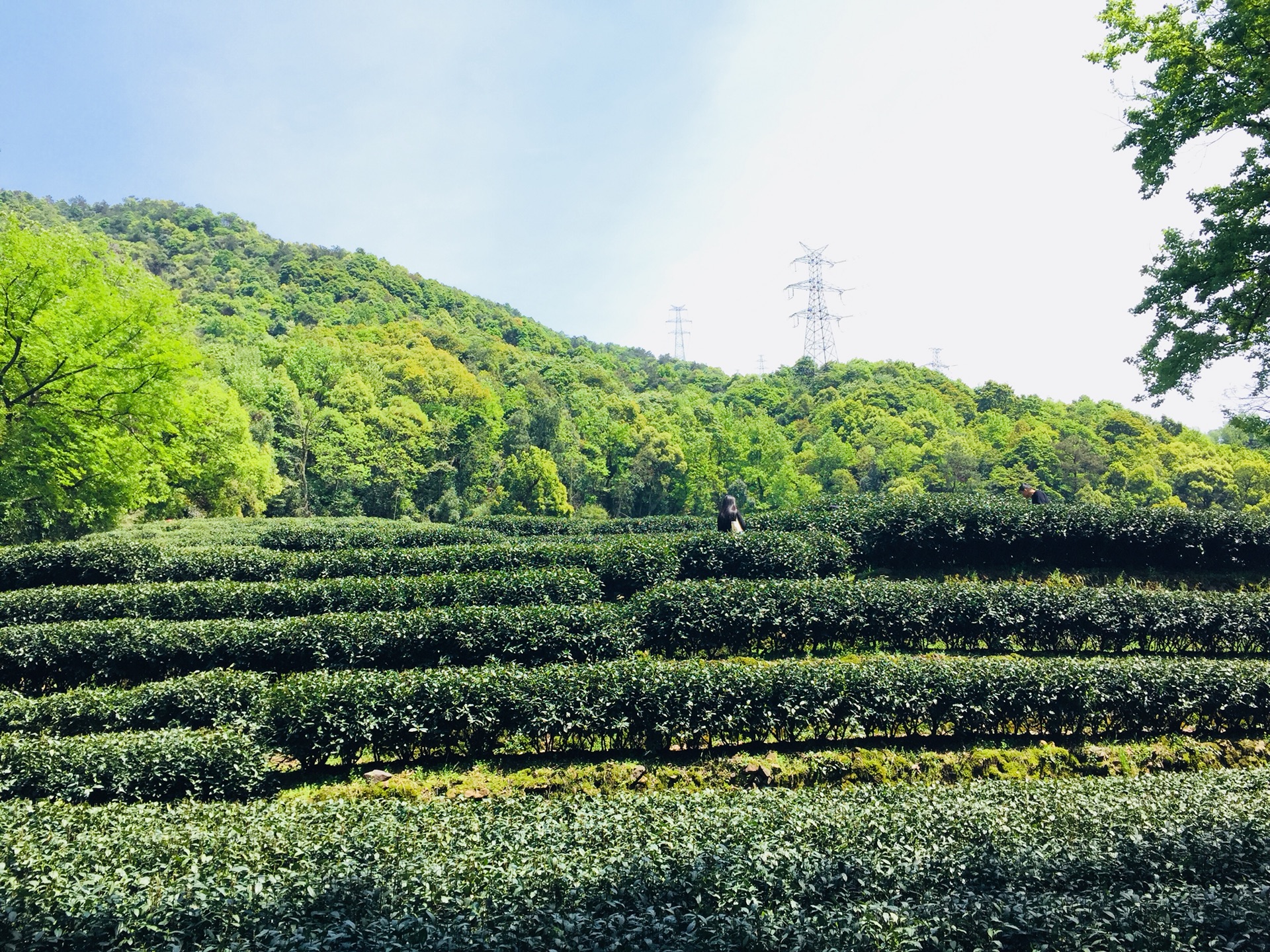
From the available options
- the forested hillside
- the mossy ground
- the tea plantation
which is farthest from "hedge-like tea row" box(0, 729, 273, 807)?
the forested hillside

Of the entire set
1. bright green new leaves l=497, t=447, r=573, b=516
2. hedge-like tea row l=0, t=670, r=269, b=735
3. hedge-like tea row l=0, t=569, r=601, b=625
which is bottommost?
hedge-like tea row l=0, t=670, r=269, b=735

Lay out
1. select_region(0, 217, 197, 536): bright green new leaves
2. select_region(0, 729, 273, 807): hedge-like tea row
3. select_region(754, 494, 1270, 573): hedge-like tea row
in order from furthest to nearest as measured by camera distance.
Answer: select_region(754, 494, 1270, 573): hedge-like tea row < select_region(0, 217, 197, 536): bright green new leaves < select_region(0, 729, 273, 807): hedge-like tea row

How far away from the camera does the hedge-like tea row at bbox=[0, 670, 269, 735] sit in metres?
8.56

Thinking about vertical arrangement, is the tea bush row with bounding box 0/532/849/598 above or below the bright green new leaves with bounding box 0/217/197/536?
below

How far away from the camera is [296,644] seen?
1166 centimetres

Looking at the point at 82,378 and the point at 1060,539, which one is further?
the point at 1060,539

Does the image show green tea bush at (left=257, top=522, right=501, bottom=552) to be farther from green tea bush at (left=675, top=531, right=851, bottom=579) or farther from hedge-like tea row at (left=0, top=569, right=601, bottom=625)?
green tea bush at (left=675, top=531, right=851, bottom=579)

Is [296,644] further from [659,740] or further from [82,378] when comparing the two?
[82,378]

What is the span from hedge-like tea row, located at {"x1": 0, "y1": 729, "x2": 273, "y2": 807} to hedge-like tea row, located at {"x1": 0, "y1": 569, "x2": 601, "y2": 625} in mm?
6265

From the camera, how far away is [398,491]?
44938 mm

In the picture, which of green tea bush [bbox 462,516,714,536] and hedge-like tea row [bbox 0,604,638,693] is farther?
green tea bush [bbox 462,516,714,536]

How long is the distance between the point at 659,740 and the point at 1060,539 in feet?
47.7

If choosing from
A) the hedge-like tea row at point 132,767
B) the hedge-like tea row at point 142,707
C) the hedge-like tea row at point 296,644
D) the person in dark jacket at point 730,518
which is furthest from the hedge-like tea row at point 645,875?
the person in dark jacket at point 730,518

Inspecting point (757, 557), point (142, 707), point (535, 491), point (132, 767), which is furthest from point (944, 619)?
point (535, 491)
